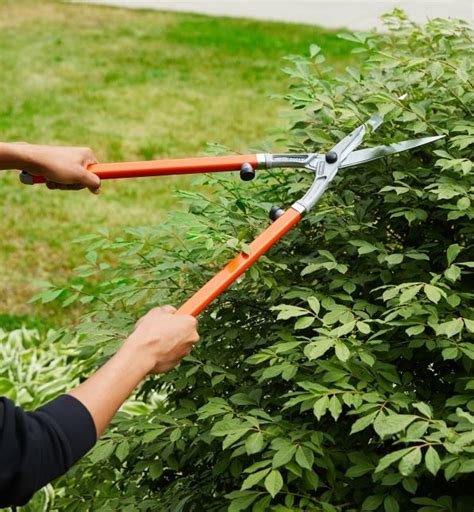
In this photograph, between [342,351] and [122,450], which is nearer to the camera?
[342,351]

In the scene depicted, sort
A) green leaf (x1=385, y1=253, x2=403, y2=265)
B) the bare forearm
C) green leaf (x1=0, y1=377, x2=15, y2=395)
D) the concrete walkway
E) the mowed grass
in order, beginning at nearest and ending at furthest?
the bare forearm
green leaf (x1=385, y1=253, x2=403, y2=265)
green leaf (x1=0, y1=377, x2=15, y2=395)
the mowed grass
the concrete walkway

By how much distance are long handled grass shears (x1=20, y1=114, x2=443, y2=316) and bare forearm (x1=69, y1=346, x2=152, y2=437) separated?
51cm

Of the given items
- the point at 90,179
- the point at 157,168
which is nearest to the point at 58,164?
the point at 90,179

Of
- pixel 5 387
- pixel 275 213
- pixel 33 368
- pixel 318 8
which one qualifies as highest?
pixel 275 213

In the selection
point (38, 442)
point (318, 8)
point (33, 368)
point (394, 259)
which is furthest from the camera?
point (318, 8)

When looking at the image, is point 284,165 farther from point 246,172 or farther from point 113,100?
point 113,100

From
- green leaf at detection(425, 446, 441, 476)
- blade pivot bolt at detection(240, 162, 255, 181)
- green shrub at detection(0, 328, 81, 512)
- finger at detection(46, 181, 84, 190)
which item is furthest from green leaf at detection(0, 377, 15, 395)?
green leaf at detection(425, 446, 441, 476)

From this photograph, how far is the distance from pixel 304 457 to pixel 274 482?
0.31 ft

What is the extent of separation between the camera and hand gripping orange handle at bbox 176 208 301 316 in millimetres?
2191

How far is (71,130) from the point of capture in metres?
7.95

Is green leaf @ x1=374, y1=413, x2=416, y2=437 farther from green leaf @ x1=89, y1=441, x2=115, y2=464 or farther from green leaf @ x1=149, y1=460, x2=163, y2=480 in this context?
green leaf @ x1=89, y1=441, x2=115, y2=464

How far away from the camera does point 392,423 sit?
204 centimetres

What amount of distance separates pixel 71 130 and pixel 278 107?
1852mm

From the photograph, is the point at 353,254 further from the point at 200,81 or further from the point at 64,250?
the point at 200,81
